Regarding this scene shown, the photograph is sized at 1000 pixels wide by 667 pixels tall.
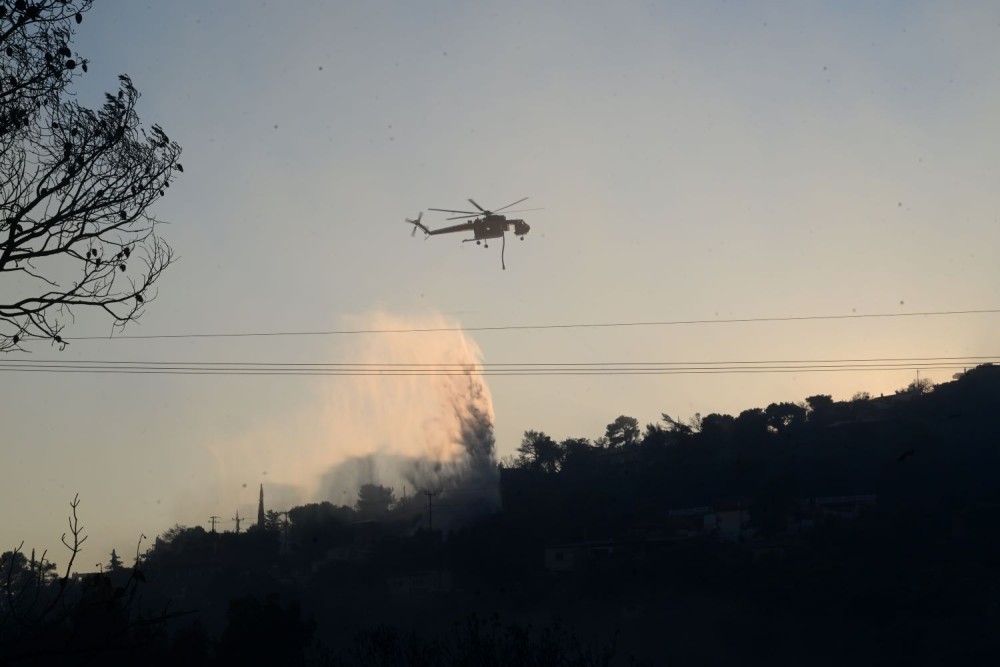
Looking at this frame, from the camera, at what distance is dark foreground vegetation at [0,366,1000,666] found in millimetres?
65000

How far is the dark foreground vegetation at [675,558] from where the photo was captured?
6500cm

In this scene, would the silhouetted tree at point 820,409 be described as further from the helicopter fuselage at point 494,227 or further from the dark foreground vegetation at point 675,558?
the helicopter fuselage at point 494,227

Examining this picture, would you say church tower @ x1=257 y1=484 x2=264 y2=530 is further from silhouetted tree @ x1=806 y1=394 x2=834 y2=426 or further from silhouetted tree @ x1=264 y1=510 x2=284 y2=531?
silhouetted tree @ x1=806 y1=394 x2=834 y2=426

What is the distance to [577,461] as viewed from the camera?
12600 centimetres

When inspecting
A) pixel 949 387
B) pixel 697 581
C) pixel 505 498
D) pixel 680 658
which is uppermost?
pixel 949 387

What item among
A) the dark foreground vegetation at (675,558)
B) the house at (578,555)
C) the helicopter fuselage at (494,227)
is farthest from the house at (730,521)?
the helicopter fuselage at (494,227)

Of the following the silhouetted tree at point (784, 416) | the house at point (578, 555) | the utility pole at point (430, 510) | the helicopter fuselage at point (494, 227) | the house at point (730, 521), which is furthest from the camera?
the silhouetted tree at point (784, 416)

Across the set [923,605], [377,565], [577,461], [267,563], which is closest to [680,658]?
[923,605]

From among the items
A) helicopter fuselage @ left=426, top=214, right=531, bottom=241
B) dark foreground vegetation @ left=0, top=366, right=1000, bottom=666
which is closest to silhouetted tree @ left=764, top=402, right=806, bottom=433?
dark foreground vegetation @ left=0, top=366, right=1000, bottom=666

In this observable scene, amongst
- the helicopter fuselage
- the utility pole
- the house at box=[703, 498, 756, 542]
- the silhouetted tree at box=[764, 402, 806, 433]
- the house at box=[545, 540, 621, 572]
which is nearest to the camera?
the helicopter fuselage

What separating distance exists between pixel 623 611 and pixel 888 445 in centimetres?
4323

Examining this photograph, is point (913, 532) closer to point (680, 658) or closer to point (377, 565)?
point (680, 658)

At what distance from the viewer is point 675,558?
80312mm

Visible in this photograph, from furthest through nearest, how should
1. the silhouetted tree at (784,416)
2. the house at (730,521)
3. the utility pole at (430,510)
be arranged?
the silhouetted tree at (784,416), the utility pole at (430,510), the house at (730,521)
